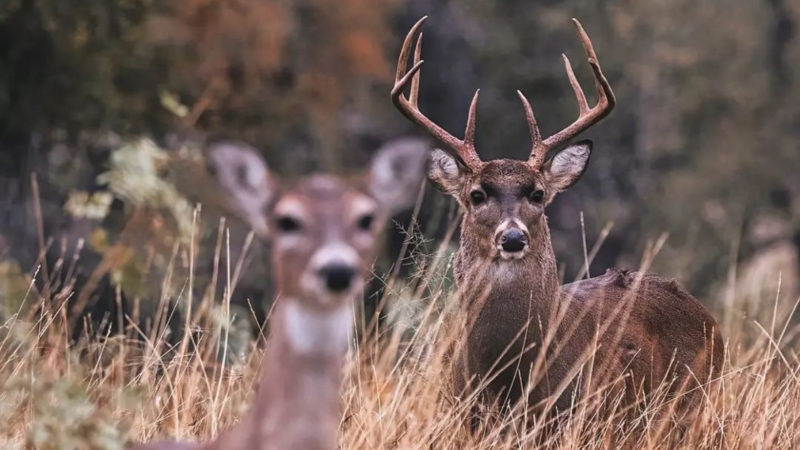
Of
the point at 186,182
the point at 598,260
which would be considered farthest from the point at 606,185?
the point at 186,182

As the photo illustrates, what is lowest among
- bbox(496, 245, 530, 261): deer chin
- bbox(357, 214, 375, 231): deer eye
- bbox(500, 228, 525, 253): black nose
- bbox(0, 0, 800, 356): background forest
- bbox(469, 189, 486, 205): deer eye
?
bbox(0, 0, 800, 356): background forest

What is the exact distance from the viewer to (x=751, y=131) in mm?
27328

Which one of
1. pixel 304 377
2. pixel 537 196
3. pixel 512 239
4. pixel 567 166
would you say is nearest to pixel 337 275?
pixel 304 377

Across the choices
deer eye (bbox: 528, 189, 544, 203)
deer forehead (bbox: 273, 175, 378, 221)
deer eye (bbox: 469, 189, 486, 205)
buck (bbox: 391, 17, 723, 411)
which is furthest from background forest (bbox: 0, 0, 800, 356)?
deer forehead (bbox: 273, 175, 378, 221)

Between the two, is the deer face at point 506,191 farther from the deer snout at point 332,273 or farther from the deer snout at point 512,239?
the deer snout at point 332,273

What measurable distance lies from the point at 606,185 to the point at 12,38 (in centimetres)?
1455

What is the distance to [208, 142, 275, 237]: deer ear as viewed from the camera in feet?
12.8

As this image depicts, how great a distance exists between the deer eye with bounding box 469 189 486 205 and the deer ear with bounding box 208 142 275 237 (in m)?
3.30

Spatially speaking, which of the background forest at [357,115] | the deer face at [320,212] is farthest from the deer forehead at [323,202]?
the background forest at [357,115]

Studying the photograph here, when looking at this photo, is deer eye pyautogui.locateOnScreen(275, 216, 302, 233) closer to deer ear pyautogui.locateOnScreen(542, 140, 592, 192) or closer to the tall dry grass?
the tall dry grass

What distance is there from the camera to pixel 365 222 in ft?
12.2

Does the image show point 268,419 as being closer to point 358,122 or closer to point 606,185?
point 358,122

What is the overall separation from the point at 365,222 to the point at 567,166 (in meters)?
3.97

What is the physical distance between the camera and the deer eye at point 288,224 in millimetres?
3666
